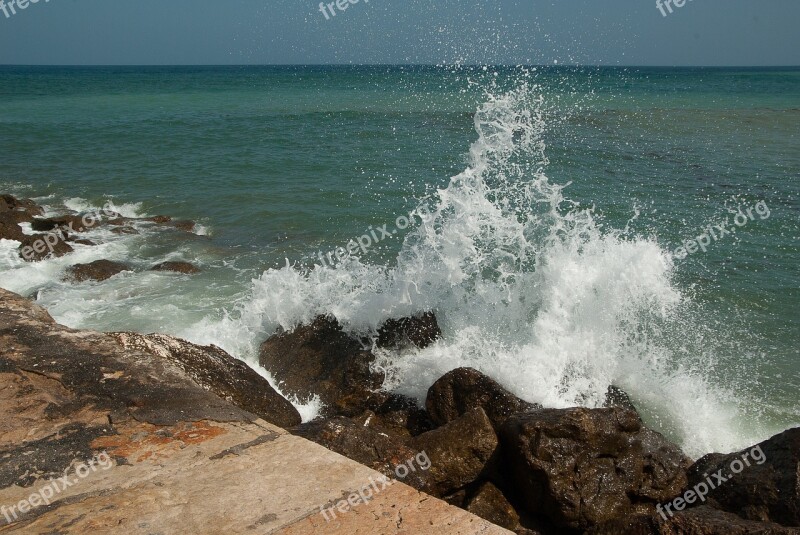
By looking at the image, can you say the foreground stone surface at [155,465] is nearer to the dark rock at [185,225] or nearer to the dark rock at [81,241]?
the dark rock at [81,241]

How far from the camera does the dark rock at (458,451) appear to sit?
15.2ft

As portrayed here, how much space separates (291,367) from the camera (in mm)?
6859

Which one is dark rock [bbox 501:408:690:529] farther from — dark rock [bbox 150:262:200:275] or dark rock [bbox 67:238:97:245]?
dark rock [bbox 67:238:97:245]

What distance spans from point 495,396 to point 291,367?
87.0 inches

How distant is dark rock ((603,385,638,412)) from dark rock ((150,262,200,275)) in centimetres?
676

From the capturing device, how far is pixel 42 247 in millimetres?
11094

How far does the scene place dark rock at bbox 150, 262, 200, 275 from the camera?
35.0 feet

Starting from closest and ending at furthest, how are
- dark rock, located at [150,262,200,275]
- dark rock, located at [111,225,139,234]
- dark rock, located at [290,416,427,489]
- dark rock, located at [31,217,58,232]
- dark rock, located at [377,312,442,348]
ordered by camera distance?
dark rock, located at [290,416,427,489] < dark rock, located at [377,312,442,348] < dark rock, located at [150,262,200,275] < dark rock, located at [31,217,58,232] < dark rock, located at [111,225,139,234]

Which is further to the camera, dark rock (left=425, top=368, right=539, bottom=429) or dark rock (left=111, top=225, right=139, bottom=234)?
dark rock (left=111, top=225, right=139, bottom=234)

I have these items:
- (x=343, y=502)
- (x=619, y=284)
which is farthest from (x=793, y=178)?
(x=343, y=502)

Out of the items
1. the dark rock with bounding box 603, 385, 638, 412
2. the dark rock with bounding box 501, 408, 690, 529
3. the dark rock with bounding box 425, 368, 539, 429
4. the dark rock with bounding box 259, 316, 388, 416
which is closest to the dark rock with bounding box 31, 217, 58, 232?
the dark rock with bounding box 259, 316, 388, 416

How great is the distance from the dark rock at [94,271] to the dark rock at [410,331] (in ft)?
17.6

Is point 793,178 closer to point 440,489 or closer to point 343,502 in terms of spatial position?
point 440,489

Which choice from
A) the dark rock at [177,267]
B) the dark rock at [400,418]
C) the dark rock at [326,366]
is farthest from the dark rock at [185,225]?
the dark rock at [400,418]
